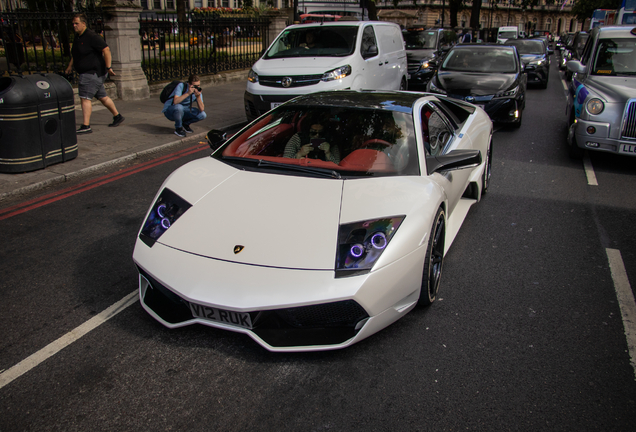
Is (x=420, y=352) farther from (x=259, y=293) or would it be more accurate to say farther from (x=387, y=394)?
(x=259, y=293)

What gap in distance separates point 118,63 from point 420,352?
1134cm

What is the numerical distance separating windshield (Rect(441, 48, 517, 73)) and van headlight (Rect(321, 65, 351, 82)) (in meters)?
2.95

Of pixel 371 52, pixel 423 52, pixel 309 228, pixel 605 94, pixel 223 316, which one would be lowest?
pixel 223 316

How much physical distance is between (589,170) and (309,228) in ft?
20.0

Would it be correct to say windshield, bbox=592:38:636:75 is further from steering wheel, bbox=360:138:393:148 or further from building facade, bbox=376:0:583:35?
building facade, bbox=376:0:583:35

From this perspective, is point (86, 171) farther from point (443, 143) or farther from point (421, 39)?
point (421, 39)

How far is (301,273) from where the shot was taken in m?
2.72

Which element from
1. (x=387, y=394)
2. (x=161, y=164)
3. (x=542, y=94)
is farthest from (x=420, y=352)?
(x=542, y=94)

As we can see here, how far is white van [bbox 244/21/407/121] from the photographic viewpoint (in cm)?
918

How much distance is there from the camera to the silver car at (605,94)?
6992mm

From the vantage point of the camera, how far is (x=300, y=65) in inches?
368

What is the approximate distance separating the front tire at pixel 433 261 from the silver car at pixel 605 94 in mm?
4798

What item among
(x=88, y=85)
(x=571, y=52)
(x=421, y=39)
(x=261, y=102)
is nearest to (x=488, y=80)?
(x=261, y=102)

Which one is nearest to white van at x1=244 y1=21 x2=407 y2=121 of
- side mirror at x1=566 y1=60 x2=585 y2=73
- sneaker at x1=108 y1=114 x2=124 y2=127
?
sneaker at x1=108 y1=114 x2=124 y2=127
